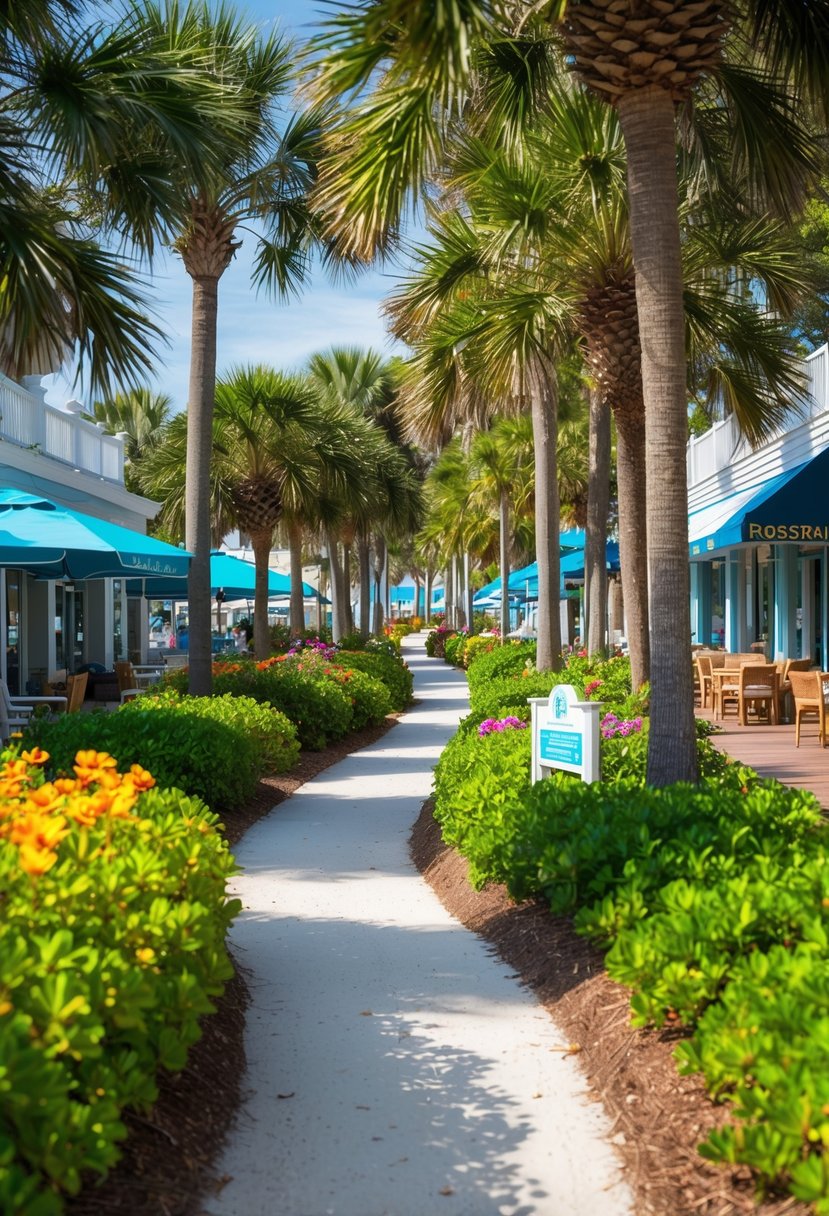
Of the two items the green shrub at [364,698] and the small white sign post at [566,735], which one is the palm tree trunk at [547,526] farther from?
the small white sign post at [566,735]

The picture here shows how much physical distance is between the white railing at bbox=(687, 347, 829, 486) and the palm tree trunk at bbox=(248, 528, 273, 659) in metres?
8.16

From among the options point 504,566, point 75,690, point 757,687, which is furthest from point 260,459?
A: point 504,566

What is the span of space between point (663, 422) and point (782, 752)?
753cm

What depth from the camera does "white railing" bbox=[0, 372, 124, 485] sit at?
17.4m

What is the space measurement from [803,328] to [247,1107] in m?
30.0

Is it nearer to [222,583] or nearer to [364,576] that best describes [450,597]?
[364,576]

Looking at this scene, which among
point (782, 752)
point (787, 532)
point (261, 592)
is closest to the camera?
point (782, 752)

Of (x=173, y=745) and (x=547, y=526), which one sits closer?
(x=173, y=745)

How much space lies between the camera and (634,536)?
480 inches

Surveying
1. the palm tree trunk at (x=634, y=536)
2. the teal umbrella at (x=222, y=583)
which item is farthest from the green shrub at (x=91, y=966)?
the teal umbrella at (x=222, y=583)

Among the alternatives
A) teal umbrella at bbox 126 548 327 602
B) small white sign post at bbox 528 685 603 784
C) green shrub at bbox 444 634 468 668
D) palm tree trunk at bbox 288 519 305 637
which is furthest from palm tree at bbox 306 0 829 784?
green shrub at bbox 444 634 468 668

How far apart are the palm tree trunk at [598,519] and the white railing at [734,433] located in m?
1.88

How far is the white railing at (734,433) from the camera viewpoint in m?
16.9

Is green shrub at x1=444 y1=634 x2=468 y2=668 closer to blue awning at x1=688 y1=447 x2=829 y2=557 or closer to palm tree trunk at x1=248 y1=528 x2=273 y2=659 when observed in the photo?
palm tree trunk at x1=248 y1=528 x2=273 y2=659
